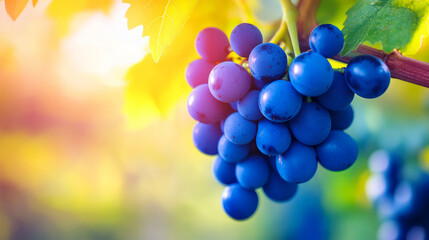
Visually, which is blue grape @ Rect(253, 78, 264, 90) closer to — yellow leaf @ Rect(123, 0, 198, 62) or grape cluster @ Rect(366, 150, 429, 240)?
yellow leaf @ Rect(123, 0, 198, 62)

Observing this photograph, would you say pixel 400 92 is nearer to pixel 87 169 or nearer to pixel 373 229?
pixel 373 229

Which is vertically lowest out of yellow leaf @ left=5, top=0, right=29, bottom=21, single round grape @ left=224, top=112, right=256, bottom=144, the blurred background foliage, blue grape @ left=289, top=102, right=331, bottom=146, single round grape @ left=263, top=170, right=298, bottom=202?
the blurred background foliage


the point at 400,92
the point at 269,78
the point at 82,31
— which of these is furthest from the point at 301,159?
the point at 400,92

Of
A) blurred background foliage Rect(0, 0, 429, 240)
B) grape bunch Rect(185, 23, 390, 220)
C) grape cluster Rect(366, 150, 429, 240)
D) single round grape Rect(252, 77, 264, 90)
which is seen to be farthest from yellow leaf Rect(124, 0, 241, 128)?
blurred background foliage Rect(0, 0, 429, 240)

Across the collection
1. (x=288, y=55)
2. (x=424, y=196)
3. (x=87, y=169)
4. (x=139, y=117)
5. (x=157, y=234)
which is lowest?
(x=157, y=234)

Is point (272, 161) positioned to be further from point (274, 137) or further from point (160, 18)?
point (160, 18)

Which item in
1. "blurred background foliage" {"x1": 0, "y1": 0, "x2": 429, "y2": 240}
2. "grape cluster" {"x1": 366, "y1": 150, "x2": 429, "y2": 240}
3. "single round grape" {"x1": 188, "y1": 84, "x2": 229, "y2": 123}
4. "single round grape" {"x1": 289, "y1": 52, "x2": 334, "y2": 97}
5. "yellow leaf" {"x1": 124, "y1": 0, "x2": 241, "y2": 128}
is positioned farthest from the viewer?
"blurred background foliage" {"x1": 0, "y1": 0, "x2": 429, "y2": 240}
